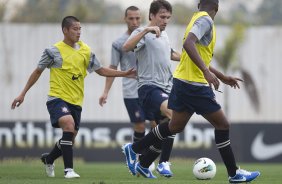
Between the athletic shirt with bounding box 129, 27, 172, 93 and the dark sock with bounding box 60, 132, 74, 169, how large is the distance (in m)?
1.29

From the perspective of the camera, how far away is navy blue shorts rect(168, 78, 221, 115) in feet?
33.7

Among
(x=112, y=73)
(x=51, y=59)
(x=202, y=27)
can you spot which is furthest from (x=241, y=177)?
→ (x=51, y=59)

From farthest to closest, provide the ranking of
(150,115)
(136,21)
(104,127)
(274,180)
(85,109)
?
(85,109) < (104,127) < (136,21) < (150,115) < (274,180)

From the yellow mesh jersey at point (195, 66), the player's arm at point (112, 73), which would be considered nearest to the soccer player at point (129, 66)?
the player's arm at point (112, 73)

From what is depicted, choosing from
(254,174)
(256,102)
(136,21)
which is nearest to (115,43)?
(136,21)

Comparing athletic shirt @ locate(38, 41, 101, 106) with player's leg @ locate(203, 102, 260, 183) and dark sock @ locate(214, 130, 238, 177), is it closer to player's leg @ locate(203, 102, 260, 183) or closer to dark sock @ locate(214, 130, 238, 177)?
player's leg @ locate(203, 102, 260, 183)

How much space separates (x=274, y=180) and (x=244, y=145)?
35.1 ft

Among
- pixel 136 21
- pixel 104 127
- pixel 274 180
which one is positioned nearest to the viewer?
pixel 274 180

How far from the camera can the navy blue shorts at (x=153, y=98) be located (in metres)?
12.4

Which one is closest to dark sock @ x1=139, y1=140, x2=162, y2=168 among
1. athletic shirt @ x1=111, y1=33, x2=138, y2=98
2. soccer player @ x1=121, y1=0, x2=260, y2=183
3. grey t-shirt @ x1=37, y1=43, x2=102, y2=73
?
soccer player @ x1=121, y1=0, x2=260, y2=183

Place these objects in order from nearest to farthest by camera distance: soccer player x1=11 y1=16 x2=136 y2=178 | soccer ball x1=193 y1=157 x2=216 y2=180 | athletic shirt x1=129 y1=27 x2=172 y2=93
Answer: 1. soccer ball x1=193 y1=157 x2=216 y2=180
2. soccer player x1=11 y1=16 x2=136 y2=178
3. athletic shirt x1=129 y1=27 x2=172 y2=93

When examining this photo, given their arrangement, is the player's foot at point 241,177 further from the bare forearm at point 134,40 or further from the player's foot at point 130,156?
the bare forearm at point 134,40

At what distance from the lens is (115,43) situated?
14.8 metres

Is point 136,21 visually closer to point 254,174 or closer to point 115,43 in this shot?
point 115,43
